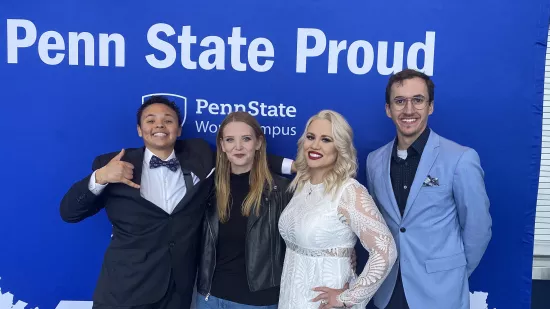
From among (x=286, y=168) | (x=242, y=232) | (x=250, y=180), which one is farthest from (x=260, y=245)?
(x=286, y=168)

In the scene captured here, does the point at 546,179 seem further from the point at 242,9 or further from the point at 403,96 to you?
the point at 242,9

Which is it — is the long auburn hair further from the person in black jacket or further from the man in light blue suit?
the man in light blue suit

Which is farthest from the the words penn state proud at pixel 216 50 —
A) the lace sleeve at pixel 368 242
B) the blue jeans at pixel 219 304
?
the blue jeans at pixel 219 304

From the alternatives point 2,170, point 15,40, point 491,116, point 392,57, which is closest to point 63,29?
point 15,40

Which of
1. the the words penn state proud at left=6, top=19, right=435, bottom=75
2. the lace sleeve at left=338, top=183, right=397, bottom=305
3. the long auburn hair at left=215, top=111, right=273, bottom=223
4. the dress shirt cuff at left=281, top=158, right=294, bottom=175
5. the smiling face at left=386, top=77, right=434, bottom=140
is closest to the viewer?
the lace sleeve at left=338, top=183, right=397, bottom=305

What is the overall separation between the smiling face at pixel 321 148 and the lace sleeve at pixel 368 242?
21cm

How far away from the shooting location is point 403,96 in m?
2.17

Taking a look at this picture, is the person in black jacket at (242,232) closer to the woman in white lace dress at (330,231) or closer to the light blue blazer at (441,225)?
the woman in white lace dress at (330,231)

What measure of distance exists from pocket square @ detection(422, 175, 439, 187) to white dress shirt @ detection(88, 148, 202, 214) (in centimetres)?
116

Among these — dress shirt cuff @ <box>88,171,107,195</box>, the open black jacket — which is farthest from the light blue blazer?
dress shirt cuff @ <box>88,171,107,195</box>

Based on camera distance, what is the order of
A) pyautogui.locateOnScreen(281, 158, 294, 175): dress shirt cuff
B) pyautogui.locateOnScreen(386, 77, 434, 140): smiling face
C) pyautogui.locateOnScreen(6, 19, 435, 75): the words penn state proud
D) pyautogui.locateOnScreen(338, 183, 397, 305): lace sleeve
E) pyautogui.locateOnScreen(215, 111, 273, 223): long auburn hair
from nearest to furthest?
pyautogui.locateOnScreen(338, 183, 397, 305): lace sleeve, pyautogui.locateOnScreen(386, 77, 434, 140): smiling face, pyautogui.locateOnScreen(215, 111, 273, 223): long auburn hair, pyautogui.locateOnScreen(281, 158, 294, 175): dress shirt cuff, pyautogui.locateOnScreen(6, 19, 435, 75): the words penn state proud

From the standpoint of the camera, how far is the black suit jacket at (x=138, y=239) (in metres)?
2.24

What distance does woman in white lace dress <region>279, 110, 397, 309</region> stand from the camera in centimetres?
193

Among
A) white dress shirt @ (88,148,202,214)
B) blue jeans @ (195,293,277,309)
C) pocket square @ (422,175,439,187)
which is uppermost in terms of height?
pocket square @ (422,175,439,187)
